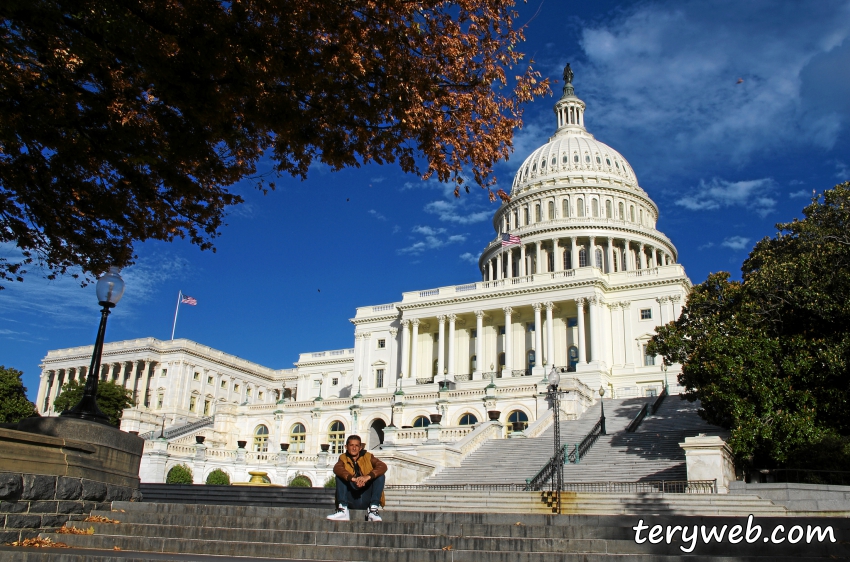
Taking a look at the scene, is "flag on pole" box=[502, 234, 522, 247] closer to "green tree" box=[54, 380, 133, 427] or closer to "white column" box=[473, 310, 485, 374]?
"white column" box=[473, 310, 485, 374]

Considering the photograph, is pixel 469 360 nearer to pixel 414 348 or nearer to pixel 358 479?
pixel 414 348

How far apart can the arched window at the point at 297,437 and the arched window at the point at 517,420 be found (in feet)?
52.4

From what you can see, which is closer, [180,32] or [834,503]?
[180,32]

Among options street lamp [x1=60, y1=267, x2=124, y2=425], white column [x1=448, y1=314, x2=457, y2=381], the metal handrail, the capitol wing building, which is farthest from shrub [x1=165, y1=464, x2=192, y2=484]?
white column [x1=448, y1=314, x2=457, y2=381]

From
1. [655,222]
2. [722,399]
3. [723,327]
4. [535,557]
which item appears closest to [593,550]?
[535,557]

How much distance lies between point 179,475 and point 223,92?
3207 cm

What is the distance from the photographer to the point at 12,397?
53438 mm

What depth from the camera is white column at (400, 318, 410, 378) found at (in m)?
70.9

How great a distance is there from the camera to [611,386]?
191 feet

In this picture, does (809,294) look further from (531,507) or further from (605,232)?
(605,232)

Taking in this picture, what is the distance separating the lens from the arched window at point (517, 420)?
43.3 metres

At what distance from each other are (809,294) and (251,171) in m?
22.3

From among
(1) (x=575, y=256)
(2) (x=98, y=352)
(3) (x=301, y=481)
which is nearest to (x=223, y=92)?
(2) (x=98, y=352)

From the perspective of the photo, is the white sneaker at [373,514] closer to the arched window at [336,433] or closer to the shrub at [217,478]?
the shrub at [217,478]
